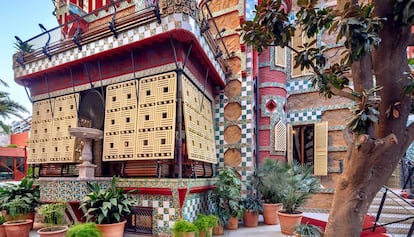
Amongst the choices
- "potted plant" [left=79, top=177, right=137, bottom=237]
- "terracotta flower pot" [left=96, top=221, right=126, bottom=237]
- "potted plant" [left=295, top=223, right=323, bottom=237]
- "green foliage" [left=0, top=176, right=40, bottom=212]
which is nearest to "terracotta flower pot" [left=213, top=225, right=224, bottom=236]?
"potted plant" [left=295, top=223, right=323, bottom=237]

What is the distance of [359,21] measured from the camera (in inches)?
104

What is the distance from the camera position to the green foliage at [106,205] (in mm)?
5086

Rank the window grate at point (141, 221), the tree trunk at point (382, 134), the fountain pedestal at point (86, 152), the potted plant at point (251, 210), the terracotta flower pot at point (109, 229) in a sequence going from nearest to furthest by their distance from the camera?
the tree trunk at point (382, 134)
the terracotta flower pot at point (109, 229)
the window grate at point (141, 221)
the fountain pedestal at point (86, 152)
the potted plant at point (251, 210)

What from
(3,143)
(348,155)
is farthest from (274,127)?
(3,143)

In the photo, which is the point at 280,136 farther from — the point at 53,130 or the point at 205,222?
the point at 53,130

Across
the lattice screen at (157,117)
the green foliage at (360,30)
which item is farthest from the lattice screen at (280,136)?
the green foliage at (360,30)

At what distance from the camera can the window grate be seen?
5836 mm

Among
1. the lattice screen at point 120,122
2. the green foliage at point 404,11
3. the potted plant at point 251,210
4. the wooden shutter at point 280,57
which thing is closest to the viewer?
the green foliage at point 404,11

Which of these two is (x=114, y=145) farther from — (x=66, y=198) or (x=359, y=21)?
(x=359, y=21)

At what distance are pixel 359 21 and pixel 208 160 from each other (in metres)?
4.88

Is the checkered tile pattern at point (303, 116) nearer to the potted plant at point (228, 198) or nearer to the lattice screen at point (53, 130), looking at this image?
the potted plant at point (228, 198)

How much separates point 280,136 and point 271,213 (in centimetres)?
259

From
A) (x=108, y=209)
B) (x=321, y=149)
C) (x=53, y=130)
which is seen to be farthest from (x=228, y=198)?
(x=53, y=130)

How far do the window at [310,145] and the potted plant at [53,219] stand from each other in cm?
682
